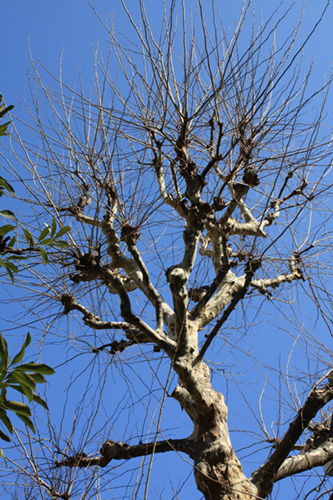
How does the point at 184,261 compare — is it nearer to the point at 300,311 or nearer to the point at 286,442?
the point at 300,311

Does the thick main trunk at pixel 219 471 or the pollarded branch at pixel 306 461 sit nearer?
the thick main trunk at pixel 219 471

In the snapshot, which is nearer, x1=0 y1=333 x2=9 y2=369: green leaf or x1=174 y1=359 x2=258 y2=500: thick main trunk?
x1=0 y1=333 x2=9 y2=369: green leaf

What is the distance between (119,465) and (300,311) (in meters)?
1.77

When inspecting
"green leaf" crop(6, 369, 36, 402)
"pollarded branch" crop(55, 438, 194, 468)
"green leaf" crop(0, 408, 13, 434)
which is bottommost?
"green leaf" crop(0, 408, 13, 434)

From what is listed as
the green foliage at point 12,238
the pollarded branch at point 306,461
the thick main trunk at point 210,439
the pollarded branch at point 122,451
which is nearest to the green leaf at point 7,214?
the green foliage at point 12,238

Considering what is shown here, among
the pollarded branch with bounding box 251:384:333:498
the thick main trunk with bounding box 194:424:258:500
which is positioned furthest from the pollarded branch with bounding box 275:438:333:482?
the thick main trunk with bounding box 194:424:258:500

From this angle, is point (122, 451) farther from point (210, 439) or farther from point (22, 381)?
point (22, 381)

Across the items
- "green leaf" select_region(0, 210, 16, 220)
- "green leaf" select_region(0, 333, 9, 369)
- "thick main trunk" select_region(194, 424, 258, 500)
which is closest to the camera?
"green leaf" select_region(0, 333, 9, 369)

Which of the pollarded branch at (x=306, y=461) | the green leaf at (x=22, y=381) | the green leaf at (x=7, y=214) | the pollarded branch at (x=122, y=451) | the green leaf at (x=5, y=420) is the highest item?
the green leaf at (x=7, y=214)

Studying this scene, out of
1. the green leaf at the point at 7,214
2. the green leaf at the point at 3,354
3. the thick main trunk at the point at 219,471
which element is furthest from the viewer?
the thick main trunk at the point at 219,471

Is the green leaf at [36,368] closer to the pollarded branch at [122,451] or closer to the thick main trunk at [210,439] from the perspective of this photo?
the thick main trunk at [210,439]

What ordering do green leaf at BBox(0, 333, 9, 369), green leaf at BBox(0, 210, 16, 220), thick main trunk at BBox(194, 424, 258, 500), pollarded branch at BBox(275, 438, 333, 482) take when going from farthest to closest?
pollarded branch at BBox(275, 438, 333, 482) → thick main trunk at BBox(194, 424, 258, 500) → green leaf at BBox(0, 210, 16, 220) → green leaf at BBox(0, 333, 9, 369)

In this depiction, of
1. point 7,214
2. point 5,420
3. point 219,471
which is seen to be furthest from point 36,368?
point 219,471

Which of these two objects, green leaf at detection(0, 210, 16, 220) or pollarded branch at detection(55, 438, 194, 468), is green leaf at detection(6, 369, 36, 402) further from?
pollarded branch at detection(55, 438, 194, 468)
